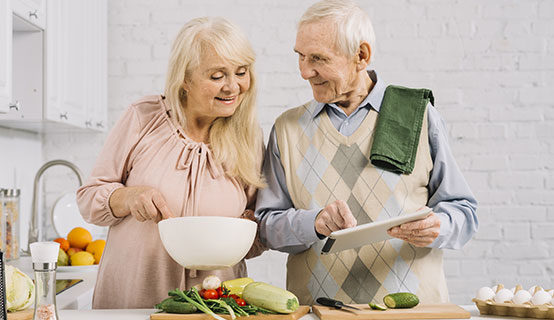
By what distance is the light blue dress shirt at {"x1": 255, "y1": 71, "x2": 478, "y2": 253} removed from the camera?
1851 millimetres

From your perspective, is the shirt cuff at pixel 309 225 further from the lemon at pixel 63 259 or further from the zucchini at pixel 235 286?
the lemon at pixel 63 259

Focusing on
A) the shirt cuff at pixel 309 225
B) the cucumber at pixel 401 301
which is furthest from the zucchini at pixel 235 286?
the cucumber at pixel 401 301

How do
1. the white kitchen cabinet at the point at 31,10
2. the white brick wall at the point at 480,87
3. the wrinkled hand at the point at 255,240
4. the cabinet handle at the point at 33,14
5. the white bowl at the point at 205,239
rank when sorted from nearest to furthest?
the white bowl at the point at 205,239, the wrinkled hand at the point at 255,240, the white kitchen cabinet at the point at 31,10, the cabinet handle at the point at 33,14, the white brick wall at the point at 480,87

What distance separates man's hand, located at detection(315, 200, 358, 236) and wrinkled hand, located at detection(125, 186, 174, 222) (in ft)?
1.35

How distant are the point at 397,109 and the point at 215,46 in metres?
0.57

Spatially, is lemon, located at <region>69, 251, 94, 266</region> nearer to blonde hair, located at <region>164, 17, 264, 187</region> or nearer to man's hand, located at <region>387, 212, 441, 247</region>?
blonde hair, located at <region>164, 17, 264, 187</region>

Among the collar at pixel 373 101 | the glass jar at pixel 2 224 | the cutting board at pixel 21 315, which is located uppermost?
the collar at pixel 373 101

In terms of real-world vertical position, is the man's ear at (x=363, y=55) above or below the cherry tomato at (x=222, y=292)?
above

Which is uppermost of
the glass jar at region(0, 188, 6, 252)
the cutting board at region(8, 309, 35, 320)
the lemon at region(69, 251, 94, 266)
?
the glass jar at region(0, 188, 6, 252)

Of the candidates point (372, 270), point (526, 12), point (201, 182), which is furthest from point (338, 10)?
point (526, 12)

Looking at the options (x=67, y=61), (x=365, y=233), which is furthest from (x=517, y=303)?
(x=67, y=61)

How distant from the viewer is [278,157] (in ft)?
6.78

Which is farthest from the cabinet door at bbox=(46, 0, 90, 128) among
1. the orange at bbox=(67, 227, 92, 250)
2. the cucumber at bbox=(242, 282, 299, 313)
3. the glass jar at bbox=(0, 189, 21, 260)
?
the cucumber at bbox=(242, 282, 299, 313)

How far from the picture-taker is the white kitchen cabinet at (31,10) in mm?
2451
